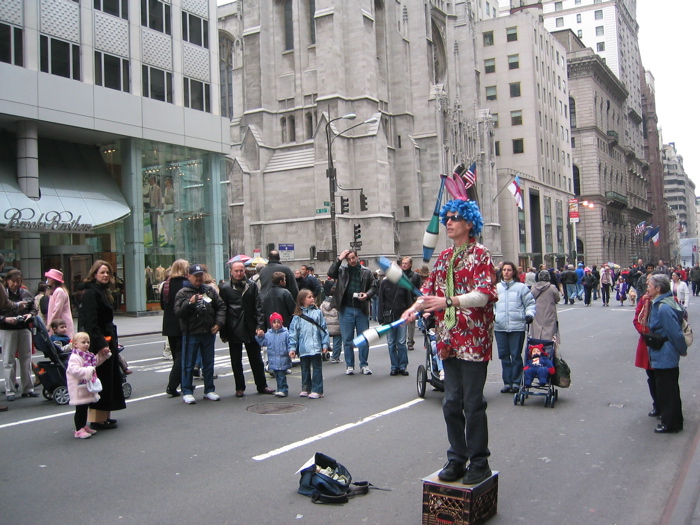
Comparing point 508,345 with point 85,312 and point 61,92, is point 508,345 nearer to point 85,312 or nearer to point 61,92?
point 85,312

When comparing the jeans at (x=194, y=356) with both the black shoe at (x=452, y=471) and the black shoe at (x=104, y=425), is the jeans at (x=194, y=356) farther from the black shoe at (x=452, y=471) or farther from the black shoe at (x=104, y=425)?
the black shoe at (x=452, y=471)

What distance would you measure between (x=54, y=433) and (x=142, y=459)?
1.76 meters

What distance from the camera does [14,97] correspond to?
23.2 meters

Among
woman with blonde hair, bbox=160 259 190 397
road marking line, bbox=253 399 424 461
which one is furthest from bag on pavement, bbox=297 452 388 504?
woman with blonde hair, bbox=160 259 190 397

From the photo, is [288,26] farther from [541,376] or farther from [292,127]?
[541,376]

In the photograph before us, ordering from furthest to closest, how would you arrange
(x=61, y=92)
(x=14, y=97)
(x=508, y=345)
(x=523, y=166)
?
(x=523, y=166), (x=61, y=92), (x=14, y=97), (x=508, y=345)

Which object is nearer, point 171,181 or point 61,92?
point 61,92

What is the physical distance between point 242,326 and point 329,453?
3.38 meters

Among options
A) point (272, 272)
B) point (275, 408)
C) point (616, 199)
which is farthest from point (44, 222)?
point (616, 199)

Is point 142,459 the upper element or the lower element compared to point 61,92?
lower

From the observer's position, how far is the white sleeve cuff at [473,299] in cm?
437

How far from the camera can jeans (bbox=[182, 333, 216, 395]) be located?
8711 mm

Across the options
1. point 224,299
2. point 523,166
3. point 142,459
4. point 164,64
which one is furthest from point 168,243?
point 523,166

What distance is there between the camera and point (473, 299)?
439 centimetres
